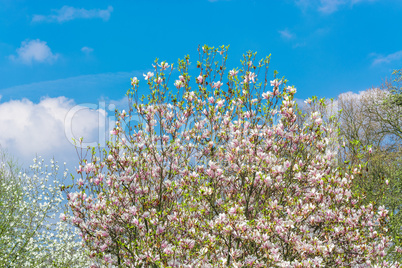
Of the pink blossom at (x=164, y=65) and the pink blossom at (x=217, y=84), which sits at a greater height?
the pink blossom at (x=164, y=65)

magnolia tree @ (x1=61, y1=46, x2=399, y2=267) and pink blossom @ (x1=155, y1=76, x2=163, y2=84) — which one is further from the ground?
pink blossom @ (x1=155, y1=76, x2=163, y2=84)

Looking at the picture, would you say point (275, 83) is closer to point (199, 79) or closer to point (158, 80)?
point (199, 79)

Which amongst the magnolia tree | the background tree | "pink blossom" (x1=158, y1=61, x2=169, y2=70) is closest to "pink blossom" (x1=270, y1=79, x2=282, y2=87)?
the magnolia tree

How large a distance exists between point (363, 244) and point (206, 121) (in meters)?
3.52

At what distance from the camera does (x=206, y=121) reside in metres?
7.23

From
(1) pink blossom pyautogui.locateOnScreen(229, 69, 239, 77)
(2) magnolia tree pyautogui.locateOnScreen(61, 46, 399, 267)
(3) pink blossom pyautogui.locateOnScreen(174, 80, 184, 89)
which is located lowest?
(2) magnolia tree pyautogui.locateOnScreen(61, 46, 399, 267)

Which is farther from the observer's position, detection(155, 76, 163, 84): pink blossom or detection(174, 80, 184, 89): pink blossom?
detection(174, 80, 184, 89): pink blossom

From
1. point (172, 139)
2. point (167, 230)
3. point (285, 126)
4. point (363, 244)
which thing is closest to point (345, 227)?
point (363, 244)

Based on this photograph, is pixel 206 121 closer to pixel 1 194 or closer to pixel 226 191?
pixel 226 191

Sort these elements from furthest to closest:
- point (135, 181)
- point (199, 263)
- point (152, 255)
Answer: point (135, 181)
point (152, 255)
point (199, 263)

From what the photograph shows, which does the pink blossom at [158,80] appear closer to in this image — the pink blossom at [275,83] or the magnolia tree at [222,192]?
the magnolia tree at [222,192]

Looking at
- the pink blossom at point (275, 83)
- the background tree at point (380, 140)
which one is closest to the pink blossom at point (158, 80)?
the pink blossom at point (275, 83)

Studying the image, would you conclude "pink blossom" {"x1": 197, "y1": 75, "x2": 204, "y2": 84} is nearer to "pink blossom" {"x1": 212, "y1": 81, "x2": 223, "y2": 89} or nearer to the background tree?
"pink blossom" {"x1": 212, "y1": 81, "x2": 223, "y2": 89}

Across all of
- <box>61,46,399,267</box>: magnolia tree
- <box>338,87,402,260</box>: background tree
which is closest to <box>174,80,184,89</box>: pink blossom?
<box>61,46,399,267</box>: magnolia tree
